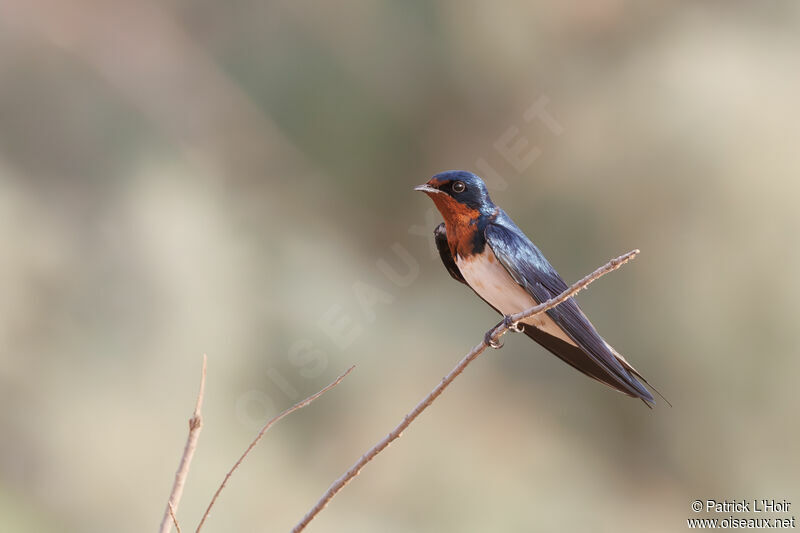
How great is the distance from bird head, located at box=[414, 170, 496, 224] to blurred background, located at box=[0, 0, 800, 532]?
180 centimetres

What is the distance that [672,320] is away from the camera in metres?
3.06

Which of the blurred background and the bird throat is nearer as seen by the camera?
the bird throat

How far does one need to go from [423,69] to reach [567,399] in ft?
5.52

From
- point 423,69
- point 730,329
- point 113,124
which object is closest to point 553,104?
point 423,69

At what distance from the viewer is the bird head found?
1.07 meters

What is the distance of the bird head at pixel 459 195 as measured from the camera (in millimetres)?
1067

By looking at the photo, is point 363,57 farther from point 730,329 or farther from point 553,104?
point 730,329
